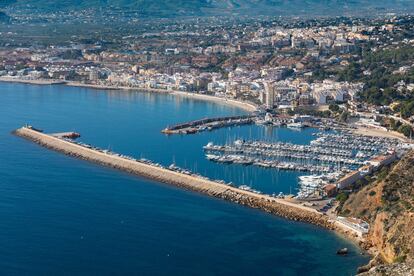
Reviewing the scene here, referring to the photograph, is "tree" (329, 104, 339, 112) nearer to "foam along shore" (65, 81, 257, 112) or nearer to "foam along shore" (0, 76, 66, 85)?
"foam along shore" (65, 81, 257, 112)

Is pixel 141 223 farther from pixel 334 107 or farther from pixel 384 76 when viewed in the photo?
pixel 384 76

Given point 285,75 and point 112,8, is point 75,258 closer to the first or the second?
point 285,75

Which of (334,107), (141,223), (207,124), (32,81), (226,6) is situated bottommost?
(32,81)

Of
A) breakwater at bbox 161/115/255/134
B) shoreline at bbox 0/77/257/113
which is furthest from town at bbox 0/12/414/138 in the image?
breakwater at bbox 161/115/255/134

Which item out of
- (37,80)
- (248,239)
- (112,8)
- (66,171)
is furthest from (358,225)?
(112,8)

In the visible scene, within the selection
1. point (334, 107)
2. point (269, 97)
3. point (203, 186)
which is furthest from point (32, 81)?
point (203, 186)
